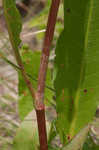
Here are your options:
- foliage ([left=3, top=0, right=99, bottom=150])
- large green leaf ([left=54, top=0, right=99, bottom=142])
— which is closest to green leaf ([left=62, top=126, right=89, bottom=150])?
foliage ([left=3, top=0, right=99, bottom=150])

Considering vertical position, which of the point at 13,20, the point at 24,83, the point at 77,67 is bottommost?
the point at 24,83

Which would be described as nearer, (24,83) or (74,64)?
(74,64)

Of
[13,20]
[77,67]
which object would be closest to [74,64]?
[77,67]

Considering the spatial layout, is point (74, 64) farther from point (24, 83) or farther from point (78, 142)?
point (24, 83)

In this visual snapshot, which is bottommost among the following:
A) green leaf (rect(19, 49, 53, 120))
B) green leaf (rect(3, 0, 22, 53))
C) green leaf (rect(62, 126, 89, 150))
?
green leaf (rect(19, 49, 53, 120))

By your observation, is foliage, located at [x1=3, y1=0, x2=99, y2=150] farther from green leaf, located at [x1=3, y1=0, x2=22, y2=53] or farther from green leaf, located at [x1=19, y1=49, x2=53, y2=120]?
green leaf, located at [x1=19, y1=49, x2=53, y2=120]
